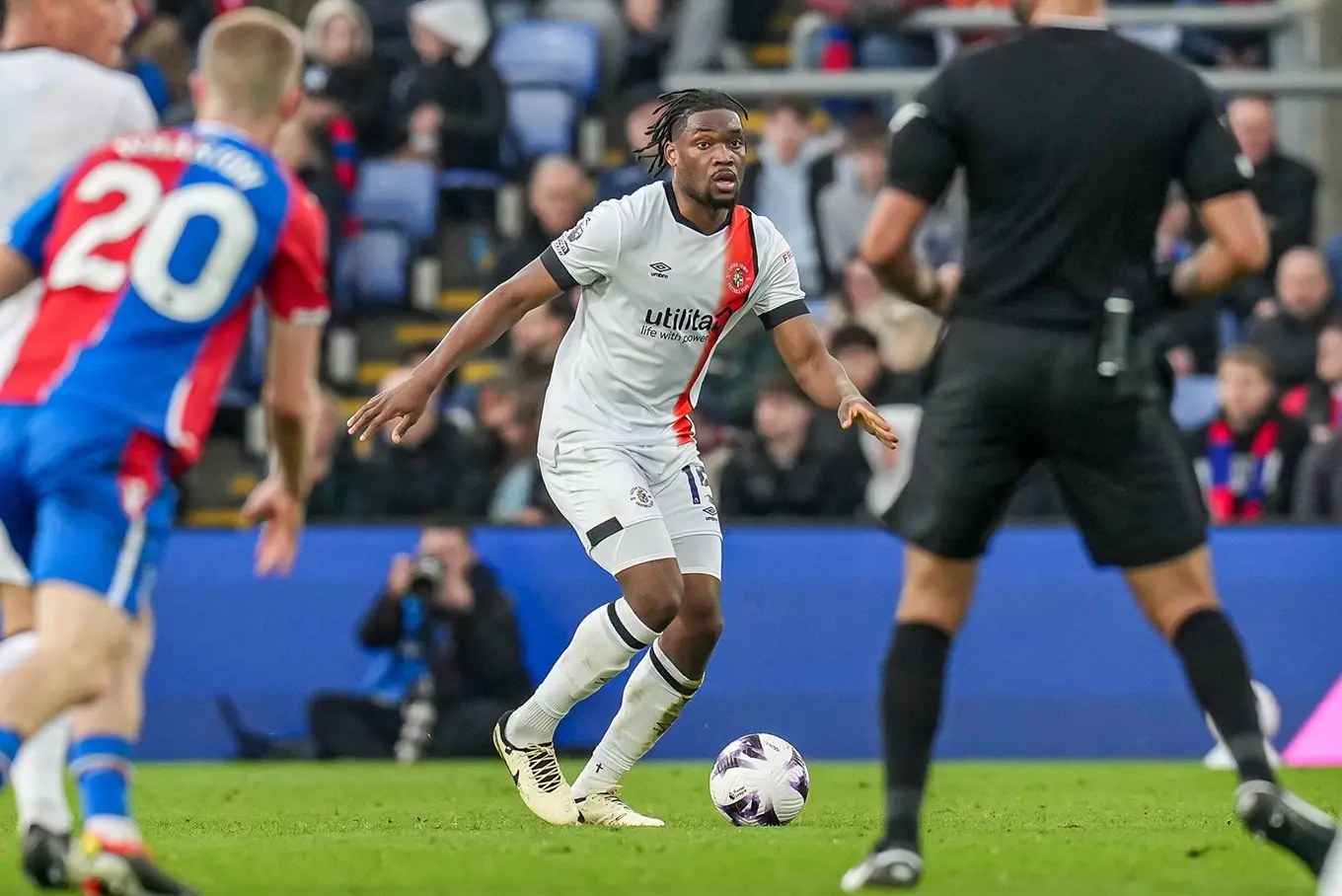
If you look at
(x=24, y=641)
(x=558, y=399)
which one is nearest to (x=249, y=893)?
(x=24, y=641)

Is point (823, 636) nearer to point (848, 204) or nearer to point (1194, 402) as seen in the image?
point (1194, 402)

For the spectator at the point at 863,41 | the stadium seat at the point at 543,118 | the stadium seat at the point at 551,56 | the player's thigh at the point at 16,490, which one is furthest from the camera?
the stadium seat at the point at 551,56

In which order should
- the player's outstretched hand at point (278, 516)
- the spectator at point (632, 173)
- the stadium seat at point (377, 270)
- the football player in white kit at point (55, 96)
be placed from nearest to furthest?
1. the player's outstretched hand at point (278, 516)
2. the football player in white kit at point (55, 96)
3. the spectator at point (632, 173)
4. the stadium seat at point (377, 270)

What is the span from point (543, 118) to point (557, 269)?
9.08 m

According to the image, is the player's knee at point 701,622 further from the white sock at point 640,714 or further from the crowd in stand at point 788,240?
the crowd in stand at point 788,240

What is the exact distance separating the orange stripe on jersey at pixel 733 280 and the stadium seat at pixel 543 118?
337 inches

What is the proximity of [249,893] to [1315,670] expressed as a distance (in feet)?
26.9

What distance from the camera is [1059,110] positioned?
5.20m

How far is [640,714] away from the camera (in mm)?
7801

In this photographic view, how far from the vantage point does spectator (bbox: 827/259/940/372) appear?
1316 centimetres

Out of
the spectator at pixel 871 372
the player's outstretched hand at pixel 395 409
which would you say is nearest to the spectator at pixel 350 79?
the spectator at pixel 871 372

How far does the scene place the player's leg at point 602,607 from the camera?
24.7 ft

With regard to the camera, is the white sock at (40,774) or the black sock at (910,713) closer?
the black sock at (910,713)

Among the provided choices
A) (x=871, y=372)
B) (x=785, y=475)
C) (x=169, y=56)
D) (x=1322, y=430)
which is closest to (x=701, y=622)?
(x=785, y=475)
